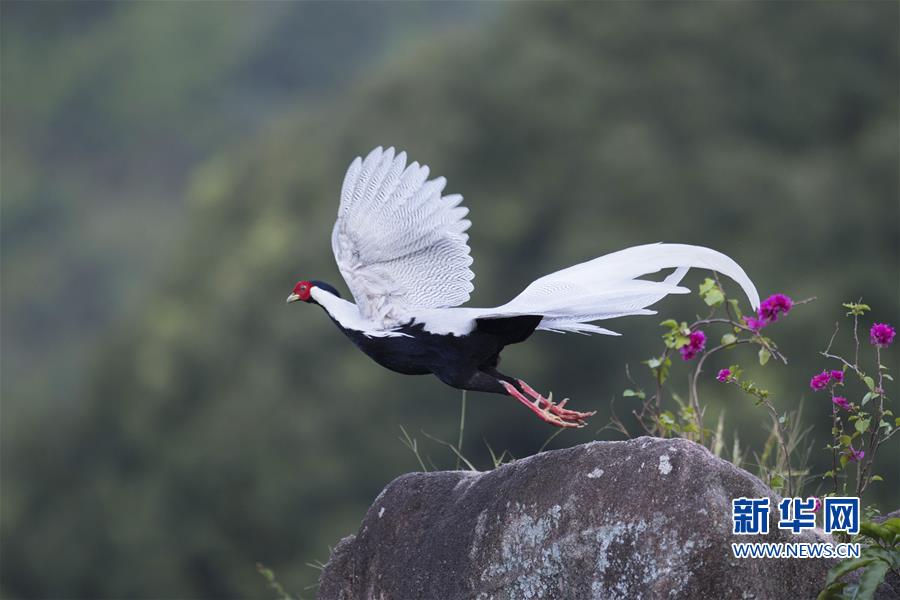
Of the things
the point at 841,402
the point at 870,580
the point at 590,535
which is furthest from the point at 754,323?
the point at 870,580

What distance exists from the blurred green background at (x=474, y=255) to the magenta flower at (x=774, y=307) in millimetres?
10877

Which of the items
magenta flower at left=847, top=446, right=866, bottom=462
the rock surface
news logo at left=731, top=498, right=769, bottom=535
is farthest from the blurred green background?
news logo at left=731, top=498, right=769, bottom=535

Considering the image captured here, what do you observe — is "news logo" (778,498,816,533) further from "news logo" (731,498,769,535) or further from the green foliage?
the green foliage

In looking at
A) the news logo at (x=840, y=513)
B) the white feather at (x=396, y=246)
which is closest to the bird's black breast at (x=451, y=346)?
the white feather at (x=396, y=246)

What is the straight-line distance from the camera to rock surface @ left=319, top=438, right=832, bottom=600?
204 inches

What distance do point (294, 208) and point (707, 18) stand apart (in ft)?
26.7

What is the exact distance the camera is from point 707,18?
2475cm

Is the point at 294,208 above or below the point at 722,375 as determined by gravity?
below

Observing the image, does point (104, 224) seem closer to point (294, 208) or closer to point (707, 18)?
point (294, 208)

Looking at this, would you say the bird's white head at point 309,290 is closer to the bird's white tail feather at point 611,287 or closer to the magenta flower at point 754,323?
the bird's white tail feather at point 611,287

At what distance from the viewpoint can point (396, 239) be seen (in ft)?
20.8

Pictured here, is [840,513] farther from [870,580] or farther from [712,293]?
[712,293]

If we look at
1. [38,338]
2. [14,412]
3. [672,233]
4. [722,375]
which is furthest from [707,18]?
[38,338]

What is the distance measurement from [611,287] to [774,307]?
821 mm
